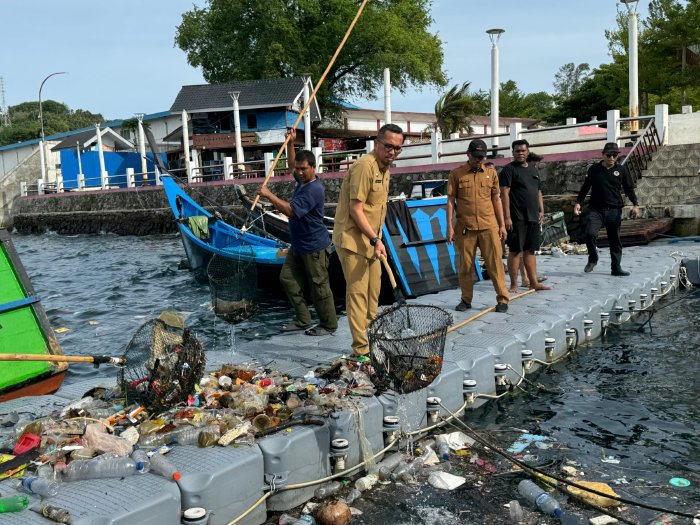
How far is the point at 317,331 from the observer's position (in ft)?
21.3

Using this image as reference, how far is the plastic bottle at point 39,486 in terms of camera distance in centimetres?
320

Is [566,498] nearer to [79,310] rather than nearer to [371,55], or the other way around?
[79,310]

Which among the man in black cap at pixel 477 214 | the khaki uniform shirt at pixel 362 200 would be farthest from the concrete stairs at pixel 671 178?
the khaki uniform shirt at pixel 362 200

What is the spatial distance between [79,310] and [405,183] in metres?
13.4

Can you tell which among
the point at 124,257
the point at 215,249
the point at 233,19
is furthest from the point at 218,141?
the point at 215,249

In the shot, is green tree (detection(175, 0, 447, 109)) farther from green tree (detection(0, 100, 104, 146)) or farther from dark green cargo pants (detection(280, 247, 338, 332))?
dark green cargo pants (detection(280, 247, 338, 332))

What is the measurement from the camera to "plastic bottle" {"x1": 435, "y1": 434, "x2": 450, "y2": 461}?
4410 mm

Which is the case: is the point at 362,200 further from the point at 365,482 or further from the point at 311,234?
the point at 365,482

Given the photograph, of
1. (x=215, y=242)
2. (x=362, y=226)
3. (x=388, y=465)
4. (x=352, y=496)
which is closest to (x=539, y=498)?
(x=388, y=465)

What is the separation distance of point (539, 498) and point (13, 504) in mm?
2812

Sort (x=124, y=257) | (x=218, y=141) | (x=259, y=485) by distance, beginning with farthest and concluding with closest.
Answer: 1. (x=218, y=141)
2. (x=124, y=257)
3. (x=259, y=485)

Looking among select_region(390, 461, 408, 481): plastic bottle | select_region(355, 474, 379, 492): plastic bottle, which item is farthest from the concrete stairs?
select_region(355, 474, 379, 492): plastic bottle

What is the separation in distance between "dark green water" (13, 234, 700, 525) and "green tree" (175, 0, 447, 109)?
1258 inches

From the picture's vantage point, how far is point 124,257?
22938 mm
